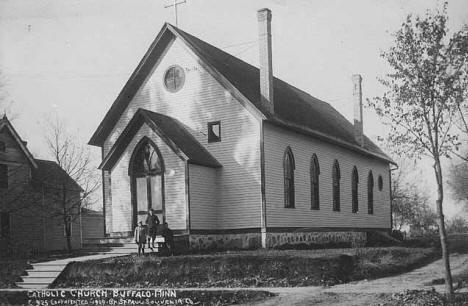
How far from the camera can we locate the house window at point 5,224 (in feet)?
120

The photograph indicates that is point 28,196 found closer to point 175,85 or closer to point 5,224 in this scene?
point 5,224

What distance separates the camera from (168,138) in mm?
22953

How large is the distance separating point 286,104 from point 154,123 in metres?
6.87

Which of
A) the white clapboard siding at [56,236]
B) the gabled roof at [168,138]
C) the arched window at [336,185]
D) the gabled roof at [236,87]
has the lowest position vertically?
the white clapboard siding at [56,236]

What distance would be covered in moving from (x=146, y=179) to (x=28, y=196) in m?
15.5

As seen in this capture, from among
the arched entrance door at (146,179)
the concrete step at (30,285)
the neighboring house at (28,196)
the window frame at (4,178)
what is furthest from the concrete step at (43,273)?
the window frame at (4,178)

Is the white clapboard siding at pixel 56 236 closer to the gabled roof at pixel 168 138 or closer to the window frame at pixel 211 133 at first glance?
the gabled roof at pixel 168 138

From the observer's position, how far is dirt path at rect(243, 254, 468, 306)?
12.9 meters

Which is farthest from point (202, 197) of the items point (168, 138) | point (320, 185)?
point (320, 185)

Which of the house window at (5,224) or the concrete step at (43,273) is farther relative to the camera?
the house window at (5,224)

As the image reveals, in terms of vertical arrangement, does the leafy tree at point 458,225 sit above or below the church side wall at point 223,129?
below

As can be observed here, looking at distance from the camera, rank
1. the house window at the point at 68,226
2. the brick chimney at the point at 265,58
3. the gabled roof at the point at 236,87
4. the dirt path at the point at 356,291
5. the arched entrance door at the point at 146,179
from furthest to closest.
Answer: the house window at the point at 68,226
the gabled roof at the point at 236,87
the brick chimney at the point at 265,58
the arched entrance door at the point at 146,179
the dirt path at the point at 356,291

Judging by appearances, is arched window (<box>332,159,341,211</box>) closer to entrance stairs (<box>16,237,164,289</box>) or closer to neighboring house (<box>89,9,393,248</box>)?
neighboring house (<box>89,9,393,248</box>)

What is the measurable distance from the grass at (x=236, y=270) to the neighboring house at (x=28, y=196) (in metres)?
16.8
